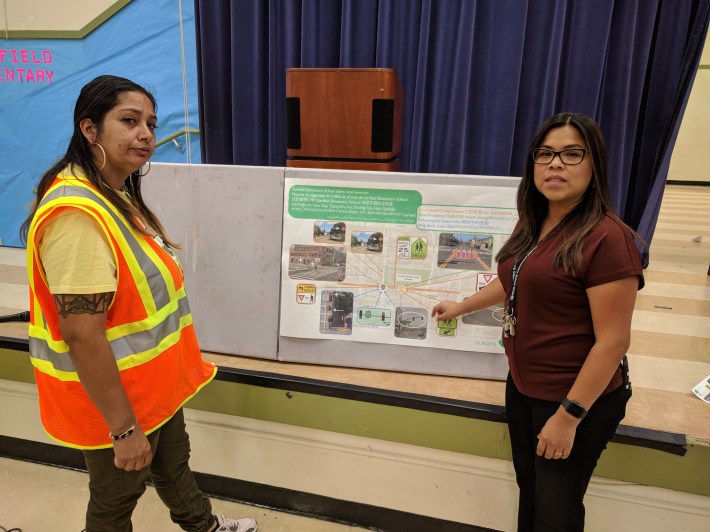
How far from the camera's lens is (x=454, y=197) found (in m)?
1.54

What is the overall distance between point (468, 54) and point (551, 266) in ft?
5.88

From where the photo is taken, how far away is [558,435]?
3.10ft

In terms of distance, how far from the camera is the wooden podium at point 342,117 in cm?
174

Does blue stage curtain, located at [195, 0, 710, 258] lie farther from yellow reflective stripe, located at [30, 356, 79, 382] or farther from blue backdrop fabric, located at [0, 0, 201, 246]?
yellow reflective stripe, located at [30, 356, 79, 382]

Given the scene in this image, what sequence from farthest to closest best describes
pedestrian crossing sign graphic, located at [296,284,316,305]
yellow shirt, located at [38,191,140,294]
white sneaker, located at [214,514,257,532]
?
pedestrian crossing sign graphic, located at [296,284,316,305], white sneaker, located at [214,514,257,532], yellow shirt, located at [38,191,140,294]

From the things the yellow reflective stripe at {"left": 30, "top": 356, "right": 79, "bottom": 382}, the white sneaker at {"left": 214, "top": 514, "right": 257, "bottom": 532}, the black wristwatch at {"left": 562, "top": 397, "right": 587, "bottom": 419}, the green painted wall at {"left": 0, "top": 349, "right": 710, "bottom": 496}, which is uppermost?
the yellow reflective stripe at {"left": 30, "top": 356, "right": 79, "bottom": 382}

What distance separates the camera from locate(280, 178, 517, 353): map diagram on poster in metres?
1.54

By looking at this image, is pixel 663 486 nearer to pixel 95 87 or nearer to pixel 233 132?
pixel 95 87

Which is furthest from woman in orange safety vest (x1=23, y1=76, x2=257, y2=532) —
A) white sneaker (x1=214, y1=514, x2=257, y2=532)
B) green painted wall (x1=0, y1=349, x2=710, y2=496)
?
green painted wall (x1=0, y1=349, x2=710, y2=496)

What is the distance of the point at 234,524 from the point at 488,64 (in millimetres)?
2314

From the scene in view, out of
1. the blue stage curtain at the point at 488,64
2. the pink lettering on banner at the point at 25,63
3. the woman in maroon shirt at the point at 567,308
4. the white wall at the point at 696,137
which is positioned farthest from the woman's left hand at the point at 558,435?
the white wall at the point at 696,137

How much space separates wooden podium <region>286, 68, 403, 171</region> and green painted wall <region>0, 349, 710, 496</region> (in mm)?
884

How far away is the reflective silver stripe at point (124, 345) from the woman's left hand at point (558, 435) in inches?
33.6

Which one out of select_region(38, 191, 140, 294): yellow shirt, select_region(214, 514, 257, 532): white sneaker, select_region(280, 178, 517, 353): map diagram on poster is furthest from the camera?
select_region(280, 178, 517, 353): map diagram on poster
